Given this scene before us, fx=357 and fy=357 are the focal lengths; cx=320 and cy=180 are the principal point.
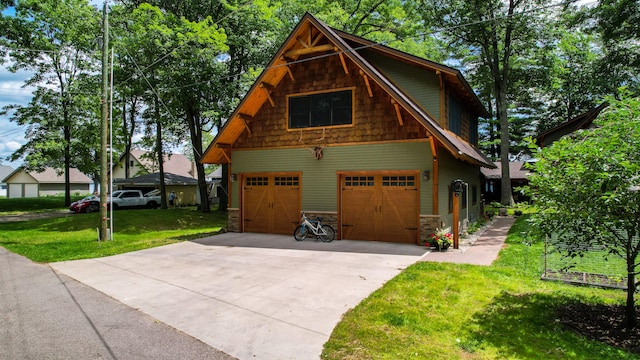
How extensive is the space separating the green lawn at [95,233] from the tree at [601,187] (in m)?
11.3

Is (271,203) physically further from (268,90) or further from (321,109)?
(268,90)

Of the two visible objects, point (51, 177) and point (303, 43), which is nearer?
point (303, 43)

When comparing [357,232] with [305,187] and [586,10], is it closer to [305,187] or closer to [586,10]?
[305,187]

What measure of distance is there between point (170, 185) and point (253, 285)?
27602mm

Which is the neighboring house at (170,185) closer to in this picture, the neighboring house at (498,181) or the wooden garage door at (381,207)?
the wooden garage door at (381,207)

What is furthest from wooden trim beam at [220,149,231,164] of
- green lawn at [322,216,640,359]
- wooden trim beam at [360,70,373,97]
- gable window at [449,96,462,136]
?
green lawn at [322,216,640,359]

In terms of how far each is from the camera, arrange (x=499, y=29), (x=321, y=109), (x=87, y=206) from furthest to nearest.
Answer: (x=87, y=206), (x=499, y=29), (x=321, y=109)

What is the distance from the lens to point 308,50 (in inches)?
458

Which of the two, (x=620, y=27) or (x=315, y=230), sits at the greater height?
(x=620, y=27)

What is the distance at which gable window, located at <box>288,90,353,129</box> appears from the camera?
11948 millimetres

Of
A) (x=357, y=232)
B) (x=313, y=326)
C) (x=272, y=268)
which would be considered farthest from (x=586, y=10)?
(x=313, y=326)

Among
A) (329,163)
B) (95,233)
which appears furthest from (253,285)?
(95,233)

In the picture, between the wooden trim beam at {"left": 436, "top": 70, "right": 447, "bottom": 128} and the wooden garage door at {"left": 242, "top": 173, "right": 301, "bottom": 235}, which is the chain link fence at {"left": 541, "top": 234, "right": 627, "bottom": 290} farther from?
the wooden garage door at {"left": 242, "top": 173, "right": 301, "bottom": 235}

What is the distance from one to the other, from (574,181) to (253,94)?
33.1ft
